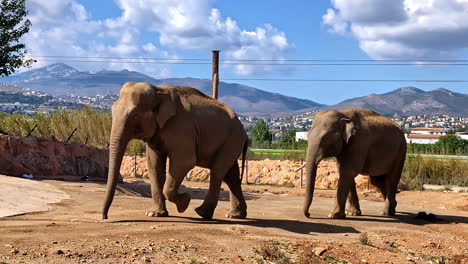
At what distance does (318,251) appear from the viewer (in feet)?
37.0

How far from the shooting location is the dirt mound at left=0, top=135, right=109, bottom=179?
2095 centimetres

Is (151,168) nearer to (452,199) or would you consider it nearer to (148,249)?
(148,249)

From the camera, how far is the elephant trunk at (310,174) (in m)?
14.9

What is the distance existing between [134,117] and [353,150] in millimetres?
6374

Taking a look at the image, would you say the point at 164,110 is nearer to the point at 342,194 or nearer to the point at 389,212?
the point at 342,194

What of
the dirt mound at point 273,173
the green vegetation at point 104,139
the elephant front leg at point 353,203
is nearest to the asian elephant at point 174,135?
the elephant front leg at point 353,203

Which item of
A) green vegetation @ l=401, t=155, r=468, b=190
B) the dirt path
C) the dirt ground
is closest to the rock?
the dirt ground

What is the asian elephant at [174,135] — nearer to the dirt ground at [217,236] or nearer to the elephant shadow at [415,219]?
the dirt ground at [217,236]

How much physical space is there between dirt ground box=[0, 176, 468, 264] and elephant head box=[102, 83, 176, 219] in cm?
105

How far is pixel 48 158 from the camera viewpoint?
22.5 metres

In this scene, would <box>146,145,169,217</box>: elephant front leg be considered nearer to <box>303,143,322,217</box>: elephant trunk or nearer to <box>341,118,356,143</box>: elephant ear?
<box>303,143,322,217</box>: elephant trunk

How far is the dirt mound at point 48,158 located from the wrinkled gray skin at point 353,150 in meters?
10.2

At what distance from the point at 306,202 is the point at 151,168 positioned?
3.92 m

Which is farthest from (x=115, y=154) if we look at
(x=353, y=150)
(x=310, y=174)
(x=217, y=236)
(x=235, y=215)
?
(x=353, y=150)
